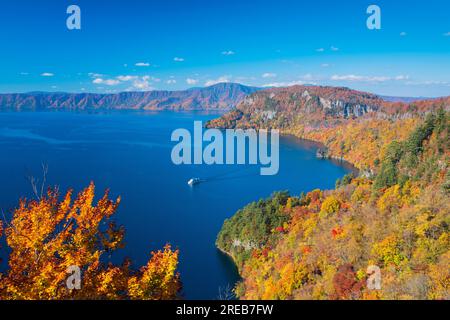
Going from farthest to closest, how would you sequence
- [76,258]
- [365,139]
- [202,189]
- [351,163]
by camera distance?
[365,139], [351,163], [202,189], [76,258]

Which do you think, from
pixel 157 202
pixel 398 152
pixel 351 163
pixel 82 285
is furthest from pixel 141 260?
pixel 351 163

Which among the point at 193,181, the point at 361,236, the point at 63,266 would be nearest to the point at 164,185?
the point at 193,181

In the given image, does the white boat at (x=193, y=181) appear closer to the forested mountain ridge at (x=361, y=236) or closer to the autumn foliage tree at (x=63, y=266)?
the forested mountain ridge at (x=361, y=236)

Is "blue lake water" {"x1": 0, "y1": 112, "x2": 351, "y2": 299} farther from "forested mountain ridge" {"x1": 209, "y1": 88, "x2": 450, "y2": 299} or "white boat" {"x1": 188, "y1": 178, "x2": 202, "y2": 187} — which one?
"forested mountain ridge" {"x1": 209, "y1": 88, "x2": 450, "y2": 299}

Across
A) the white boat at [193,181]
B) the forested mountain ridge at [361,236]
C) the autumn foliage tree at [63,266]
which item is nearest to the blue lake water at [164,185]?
→ the white boat at [193,181]

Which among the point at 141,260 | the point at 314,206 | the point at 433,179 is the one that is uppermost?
the point at 433,179

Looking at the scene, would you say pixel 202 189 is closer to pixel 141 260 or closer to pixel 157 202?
pixel 157 202

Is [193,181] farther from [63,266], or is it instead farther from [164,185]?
[63,266]

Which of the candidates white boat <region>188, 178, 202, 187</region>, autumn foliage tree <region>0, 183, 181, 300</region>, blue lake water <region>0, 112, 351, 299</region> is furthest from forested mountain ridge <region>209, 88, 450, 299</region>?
white boat <region>188, 178, 202, 187</region>
